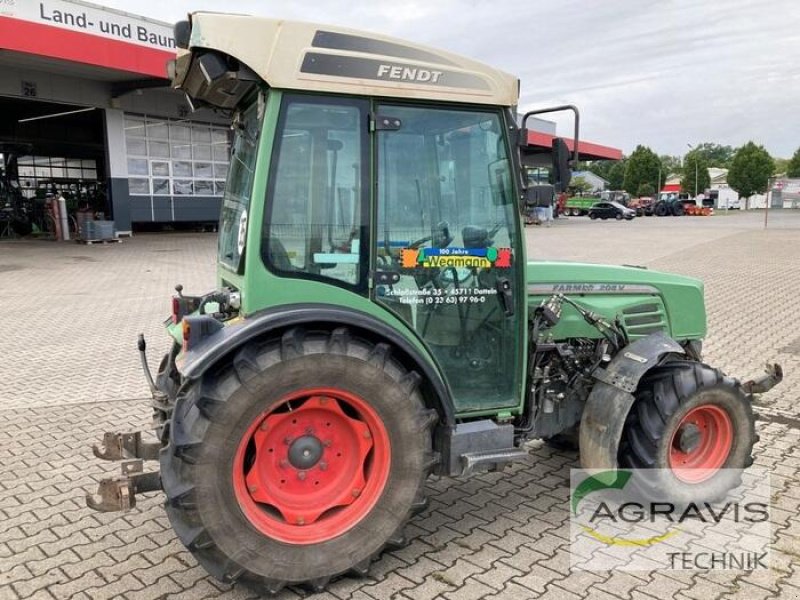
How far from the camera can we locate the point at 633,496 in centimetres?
364

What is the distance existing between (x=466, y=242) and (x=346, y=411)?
100cm

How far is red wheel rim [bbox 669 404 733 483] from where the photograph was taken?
3.61 m

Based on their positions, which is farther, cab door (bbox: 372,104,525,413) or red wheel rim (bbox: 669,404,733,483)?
red wheel rim (bbox: 669,404,733,483)

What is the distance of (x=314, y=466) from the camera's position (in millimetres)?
2941

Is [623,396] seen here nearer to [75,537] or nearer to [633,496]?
[633,496]

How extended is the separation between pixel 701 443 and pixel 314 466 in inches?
90.2

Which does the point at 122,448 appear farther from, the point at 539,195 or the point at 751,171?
the point at 751,171

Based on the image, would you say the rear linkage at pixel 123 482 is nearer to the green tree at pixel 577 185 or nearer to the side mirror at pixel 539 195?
the side mirror at pixel 539 195

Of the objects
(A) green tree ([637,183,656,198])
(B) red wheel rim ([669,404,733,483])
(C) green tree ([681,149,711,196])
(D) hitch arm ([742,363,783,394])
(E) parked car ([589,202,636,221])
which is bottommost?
(B) red wheel rim ([669,404,733,483])

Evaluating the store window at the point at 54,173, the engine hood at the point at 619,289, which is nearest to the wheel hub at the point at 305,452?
the engine hood at the point at 619,289

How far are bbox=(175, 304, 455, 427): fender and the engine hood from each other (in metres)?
0.95

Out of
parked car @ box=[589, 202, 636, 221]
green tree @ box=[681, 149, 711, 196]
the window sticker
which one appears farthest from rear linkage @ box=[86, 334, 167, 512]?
green tree @ box=[681, 149, 711, 196]

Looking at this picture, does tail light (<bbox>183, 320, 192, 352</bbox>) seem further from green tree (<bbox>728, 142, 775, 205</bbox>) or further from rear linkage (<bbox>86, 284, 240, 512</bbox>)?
green tree (<bbox>728, 142, 775, 205</bbox>)

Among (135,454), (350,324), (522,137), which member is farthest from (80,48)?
(350,324)
